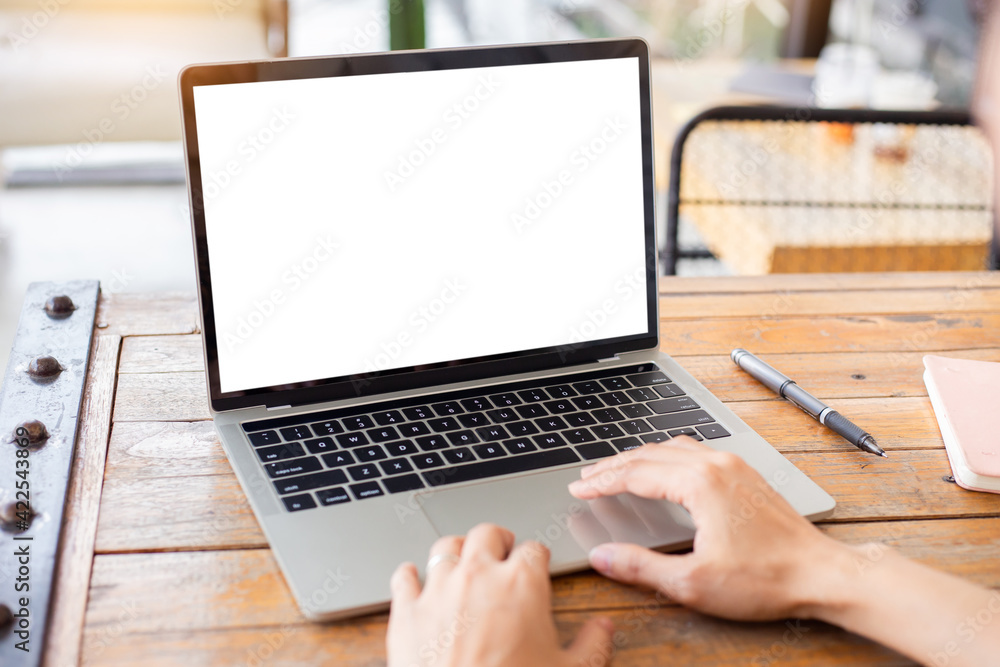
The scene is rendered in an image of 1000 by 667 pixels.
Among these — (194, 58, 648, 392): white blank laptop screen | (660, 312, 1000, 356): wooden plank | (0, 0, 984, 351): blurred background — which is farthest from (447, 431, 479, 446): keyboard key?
(0, 0, 984, 351): blurred background

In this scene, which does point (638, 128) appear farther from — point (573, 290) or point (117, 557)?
point (117, 557)

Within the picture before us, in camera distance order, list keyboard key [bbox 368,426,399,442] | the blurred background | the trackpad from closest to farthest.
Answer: the trackpad
keyboard key [bbox 368,426,399,442]
the blurred background

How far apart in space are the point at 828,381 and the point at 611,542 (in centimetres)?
39

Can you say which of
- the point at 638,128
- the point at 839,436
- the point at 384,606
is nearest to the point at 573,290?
the point at 638,128

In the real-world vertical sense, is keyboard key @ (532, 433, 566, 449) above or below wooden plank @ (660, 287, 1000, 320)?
below

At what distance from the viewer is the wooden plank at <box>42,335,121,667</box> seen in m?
0.56

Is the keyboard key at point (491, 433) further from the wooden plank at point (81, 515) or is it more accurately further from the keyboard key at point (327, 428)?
the wooden plank at point (81, 515)

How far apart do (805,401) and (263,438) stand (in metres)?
0.50

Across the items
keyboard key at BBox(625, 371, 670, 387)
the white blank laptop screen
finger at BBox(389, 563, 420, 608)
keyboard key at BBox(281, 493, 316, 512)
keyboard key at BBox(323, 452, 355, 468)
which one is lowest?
finger at BBox(389, 563, 420, 608)

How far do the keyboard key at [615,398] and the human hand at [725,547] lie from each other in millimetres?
150

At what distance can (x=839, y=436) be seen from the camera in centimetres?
81

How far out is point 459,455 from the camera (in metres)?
0.73

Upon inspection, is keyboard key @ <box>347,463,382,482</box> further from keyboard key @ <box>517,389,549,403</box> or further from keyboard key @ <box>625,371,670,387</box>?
keyboard key @ <box>625,371,670,387</box>

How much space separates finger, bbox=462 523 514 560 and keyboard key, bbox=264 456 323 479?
0.51ft
